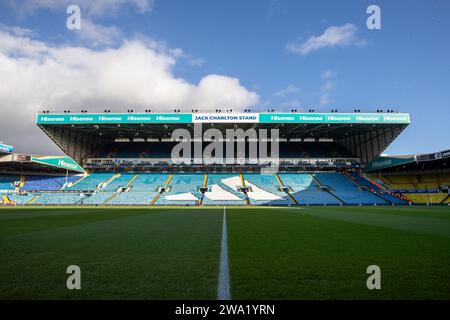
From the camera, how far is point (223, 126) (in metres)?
42.3

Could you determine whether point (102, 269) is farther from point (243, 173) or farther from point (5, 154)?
point (5, 154)

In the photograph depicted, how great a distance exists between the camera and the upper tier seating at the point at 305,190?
36.2 meters

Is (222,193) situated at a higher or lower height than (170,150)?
lower

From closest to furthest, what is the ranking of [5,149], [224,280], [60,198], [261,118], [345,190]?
[224,280] → [5,149] → [60,198] → [261,118] → [345,190]

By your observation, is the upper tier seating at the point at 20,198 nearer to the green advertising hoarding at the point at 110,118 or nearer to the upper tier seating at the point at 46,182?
the upper tier seating at the point at 46,182

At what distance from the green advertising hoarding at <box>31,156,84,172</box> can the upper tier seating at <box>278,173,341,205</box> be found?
35.4 metres

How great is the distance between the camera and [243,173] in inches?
1812

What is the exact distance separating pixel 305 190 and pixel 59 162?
39.1m

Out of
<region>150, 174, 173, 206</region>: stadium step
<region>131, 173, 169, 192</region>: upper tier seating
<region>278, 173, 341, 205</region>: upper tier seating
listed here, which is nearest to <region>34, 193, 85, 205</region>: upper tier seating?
<region>131, 173, 169, 192</region>: upper tier seating

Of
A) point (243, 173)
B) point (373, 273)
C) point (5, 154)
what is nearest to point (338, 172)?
point (243, 173)

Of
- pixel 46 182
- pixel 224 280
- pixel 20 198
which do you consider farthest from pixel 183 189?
pixel 224 280

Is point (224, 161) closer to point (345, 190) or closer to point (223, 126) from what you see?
point (223, 126)

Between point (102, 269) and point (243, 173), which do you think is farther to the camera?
point (243, 173)
